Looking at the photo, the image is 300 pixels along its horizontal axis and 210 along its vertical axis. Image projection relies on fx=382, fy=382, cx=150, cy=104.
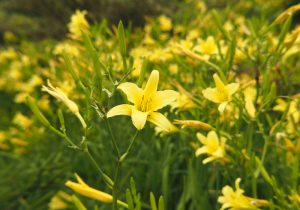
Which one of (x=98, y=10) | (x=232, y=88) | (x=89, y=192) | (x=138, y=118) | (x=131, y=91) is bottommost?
(x=89, y=192)

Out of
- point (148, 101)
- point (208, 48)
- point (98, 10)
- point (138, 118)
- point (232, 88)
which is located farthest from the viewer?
point (98, 10)

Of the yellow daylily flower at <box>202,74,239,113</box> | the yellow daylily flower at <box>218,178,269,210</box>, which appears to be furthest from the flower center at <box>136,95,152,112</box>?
the yellow daylily flower at <box>218,178,269,210</box>

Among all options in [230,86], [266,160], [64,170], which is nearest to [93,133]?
[64,170]

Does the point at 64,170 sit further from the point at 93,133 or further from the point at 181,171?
the point at 181,171

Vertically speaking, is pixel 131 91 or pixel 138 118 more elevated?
pixel 131 91

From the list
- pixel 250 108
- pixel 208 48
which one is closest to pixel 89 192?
pixel 250 108

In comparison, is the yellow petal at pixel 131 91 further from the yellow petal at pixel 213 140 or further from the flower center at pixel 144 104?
the yellow petal at pixel 213 140

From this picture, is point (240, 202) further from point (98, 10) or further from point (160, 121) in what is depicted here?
point (98, 10)
